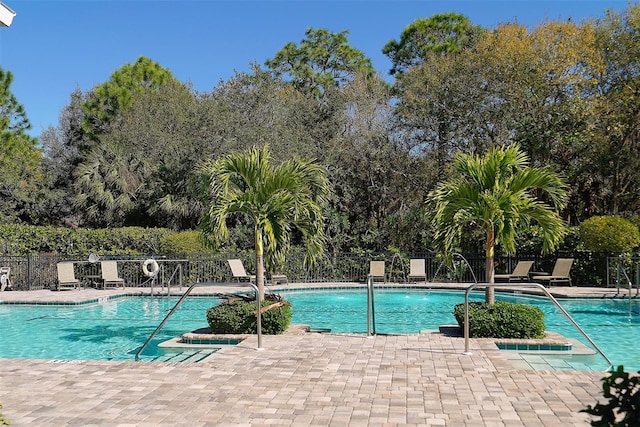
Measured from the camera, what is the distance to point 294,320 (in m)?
13.2

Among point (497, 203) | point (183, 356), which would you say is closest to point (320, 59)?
point (497, 203)

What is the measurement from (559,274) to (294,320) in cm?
951

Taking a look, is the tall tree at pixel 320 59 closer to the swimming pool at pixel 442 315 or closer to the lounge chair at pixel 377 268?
the lounge chair at pixel 377 268

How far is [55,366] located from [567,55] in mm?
19742

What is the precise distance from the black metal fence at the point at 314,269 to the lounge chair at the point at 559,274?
1.10 meters

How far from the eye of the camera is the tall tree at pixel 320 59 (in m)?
36.9

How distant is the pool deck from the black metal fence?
1006 cm

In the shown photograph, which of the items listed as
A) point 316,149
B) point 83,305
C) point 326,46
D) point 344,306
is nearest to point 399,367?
point 344,306

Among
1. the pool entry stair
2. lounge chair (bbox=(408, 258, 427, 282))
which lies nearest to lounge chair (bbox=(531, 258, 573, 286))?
lounge chair (bbox=(408, 258, 427, 282))

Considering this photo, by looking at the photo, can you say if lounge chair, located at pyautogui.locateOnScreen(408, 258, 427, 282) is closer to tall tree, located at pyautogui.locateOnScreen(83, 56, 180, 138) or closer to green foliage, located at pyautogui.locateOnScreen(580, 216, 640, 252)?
green foliage, located at pyautogui.locateOnScreen(580, 216, 640, 252)

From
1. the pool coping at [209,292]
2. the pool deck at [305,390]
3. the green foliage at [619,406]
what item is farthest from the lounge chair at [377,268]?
the green foliage at [619,406]

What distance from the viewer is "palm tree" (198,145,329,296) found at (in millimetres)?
9547

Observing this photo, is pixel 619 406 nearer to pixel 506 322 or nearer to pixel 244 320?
pixel 506 322

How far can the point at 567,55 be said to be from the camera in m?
20.8
